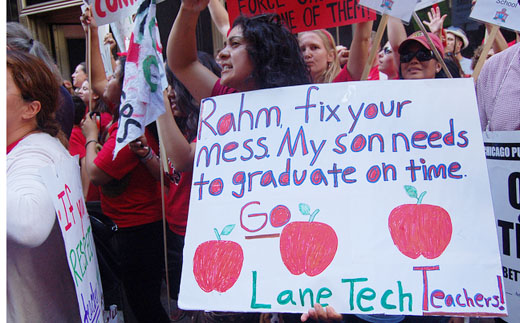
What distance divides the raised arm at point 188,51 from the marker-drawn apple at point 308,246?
865mm

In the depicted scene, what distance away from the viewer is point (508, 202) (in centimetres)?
172

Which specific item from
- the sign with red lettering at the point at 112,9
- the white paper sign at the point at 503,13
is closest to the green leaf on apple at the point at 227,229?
the sign with red lettering at the point at 112,9

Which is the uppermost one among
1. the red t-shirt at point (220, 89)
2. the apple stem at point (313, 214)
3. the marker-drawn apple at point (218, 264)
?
the red t-shirt at point (220, 89)

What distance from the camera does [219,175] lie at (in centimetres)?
136

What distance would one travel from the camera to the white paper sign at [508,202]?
1.69m

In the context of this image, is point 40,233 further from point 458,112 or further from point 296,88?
point 458,112

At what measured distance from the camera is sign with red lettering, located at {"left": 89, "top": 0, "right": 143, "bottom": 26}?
205cm

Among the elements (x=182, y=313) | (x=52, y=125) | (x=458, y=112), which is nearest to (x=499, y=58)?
(x=458, y=112)

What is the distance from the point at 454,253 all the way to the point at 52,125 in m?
1.29

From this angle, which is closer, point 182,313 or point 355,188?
point 355,188

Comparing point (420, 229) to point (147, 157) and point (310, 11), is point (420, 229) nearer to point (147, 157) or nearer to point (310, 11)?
point (310, 11)

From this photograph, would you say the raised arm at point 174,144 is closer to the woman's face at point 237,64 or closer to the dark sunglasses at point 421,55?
the woman's face at point 237,64

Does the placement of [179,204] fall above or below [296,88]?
below


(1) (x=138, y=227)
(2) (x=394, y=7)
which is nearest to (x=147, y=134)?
(1) (x=138, y=227)
